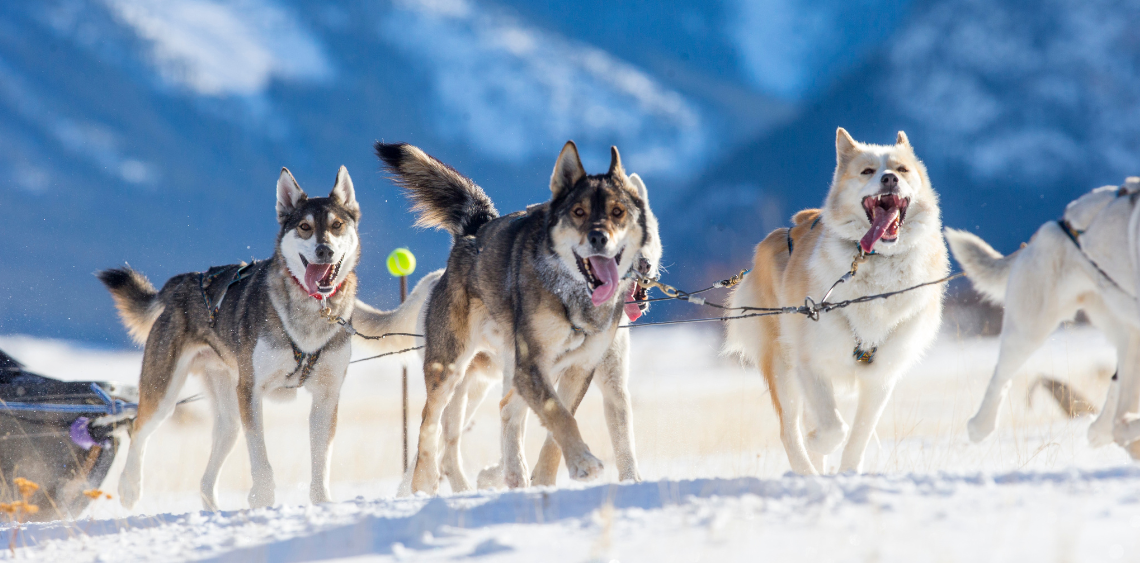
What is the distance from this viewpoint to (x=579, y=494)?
10.0ft

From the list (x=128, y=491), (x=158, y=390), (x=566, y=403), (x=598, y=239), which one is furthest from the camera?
(x=158, y=390)

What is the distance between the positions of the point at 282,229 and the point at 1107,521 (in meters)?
4.90

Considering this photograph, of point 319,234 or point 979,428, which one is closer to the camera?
point 979,428

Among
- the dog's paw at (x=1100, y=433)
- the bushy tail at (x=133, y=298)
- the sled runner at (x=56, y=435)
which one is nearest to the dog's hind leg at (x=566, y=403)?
the dog's paw at (x=1100, y=433)

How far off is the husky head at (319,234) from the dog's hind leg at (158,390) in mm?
1302

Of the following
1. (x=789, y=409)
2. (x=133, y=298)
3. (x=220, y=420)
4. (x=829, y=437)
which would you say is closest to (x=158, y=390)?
(x=220, y=420)

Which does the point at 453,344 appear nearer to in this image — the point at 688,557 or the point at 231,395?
the point at 231,395

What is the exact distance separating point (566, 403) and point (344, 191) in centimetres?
227

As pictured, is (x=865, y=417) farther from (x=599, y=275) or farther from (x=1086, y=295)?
(x=599, y=275)

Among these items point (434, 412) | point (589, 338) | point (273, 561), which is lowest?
point (273, 561)

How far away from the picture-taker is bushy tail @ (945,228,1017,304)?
3754 millimetres

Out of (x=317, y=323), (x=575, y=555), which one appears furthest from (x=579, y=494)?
(x=317, y=323)

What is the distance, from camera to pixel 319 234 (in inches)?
208

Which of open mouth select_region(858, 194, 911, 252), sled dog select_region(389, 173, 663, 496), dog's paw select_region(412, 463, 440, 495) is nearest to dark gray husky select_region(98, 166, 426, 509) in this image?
dog's paw select_region(412, 463, 440, 495)
